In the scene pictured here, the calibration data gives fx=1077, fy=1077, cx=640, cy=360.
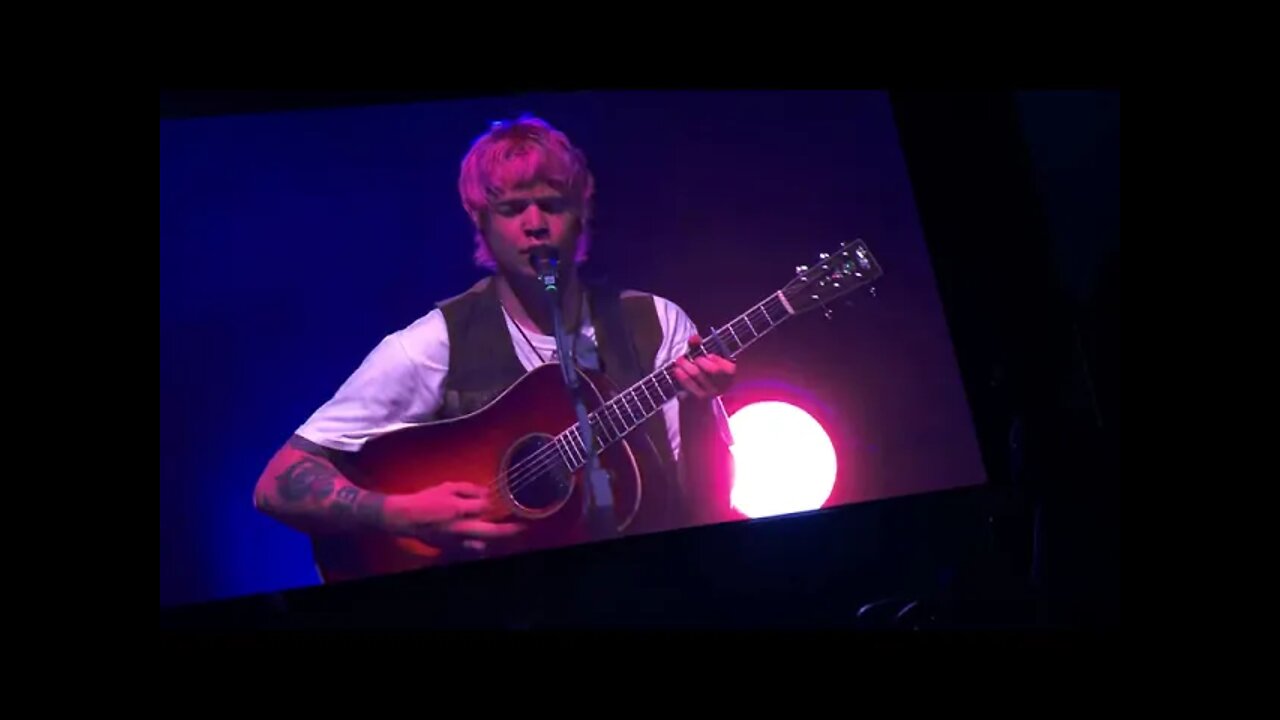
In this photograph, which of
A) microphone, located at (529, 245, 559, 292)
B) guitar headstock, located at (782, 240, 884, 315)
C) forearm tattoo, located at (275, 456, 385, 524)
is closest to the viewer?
forearm tattoo, located at (275, 456, 385, 524)

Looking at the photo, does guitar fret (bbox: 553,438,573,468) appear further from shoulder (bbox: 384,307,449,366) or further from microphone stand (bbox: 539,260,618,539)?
shoulder (bbox: 384,307,449,366)

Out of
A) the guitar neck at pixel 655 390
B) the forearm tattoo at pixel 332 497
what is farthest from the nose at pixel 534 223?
the forearm tattoo at pixel 332 497

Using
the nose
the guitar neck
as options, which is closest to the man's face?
the nose

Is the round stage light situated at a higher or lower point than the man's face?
lower

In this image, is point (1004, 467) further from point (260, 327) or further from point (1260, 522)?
point (260, 327)

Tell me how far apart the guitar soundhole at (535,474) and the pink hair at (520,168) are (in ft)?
1.61

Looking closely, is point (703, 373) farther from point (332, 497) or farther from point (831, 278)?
point (332, 497)

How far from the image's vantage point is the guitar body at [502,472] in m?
2.69

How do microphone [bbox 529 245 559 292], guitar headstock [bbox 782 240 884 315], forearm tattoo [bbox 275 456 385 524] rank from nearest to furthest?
forearm tattoo [bbox 275 456 385 524], microphone [bbox 529 245 559 292], guitar headstock [bbox 782 240 884 315]

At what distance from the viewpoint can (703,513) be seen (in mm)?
2816

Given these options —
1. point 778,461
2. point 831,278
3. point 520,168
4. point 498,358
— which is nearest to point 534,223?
point 520,168

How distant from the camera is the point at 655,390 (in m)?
2.79

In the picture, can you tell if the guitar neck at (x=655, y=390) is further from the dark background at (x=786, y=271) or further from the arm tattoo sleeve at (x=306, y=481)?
the arm tattoo sleeve at (x=306, y=481)

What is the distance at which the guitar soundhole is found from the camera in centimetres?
271
